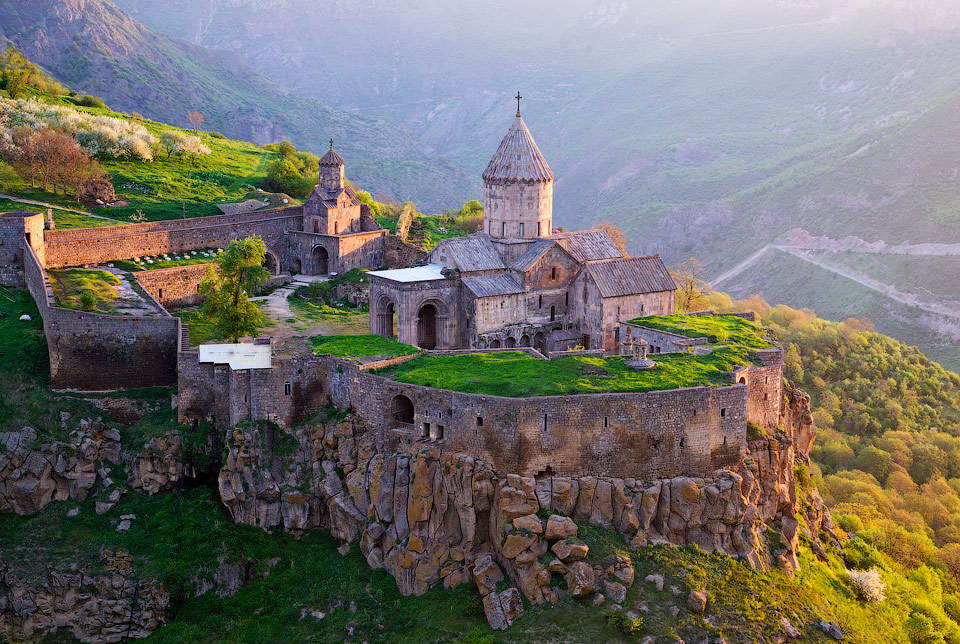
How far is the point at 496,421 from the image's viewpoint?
1054 inches

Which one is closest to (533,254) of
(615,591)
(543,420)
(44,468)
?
(543,420)

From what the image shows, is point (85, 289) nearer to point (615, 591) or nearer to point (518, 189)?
point (518, 189)

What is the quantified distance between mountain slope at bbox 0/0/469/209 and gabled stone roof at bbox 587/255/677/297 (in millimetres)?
70507

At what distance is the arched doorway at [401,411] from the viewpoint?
1136 inches

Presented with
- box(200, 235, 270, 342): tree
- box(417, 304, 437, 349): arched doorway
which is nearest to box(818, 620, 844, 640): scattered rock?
box(417, 304, 437, 349): arched doorway

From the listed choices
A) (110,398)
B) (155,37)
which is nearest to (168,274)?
(110,398)

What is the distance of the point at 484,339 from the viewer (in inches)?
1438

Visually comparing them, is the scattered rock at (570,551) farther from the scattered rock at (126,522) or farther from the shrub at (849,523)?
the shrub at (849,523)

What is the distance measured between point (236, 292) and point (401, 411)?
8.89 m

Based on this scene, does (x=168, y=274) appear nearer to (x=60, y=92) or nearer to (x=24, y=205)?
(x=24, y=205)

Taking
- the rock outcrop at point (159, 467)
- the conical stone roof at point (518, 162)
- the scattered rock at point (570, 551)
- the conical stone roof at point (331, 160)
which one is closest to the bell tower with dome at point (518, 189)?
the conical stone roof at point (518, 162)

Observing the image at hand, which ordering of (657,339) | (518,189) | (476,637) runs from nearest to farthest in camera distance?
(476,637)
(657,339)
(518,189)

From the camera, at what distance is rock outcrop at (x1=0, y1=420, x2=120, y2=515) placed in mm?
29906

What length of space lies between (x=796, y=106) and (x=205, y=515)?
103873 millimetres
